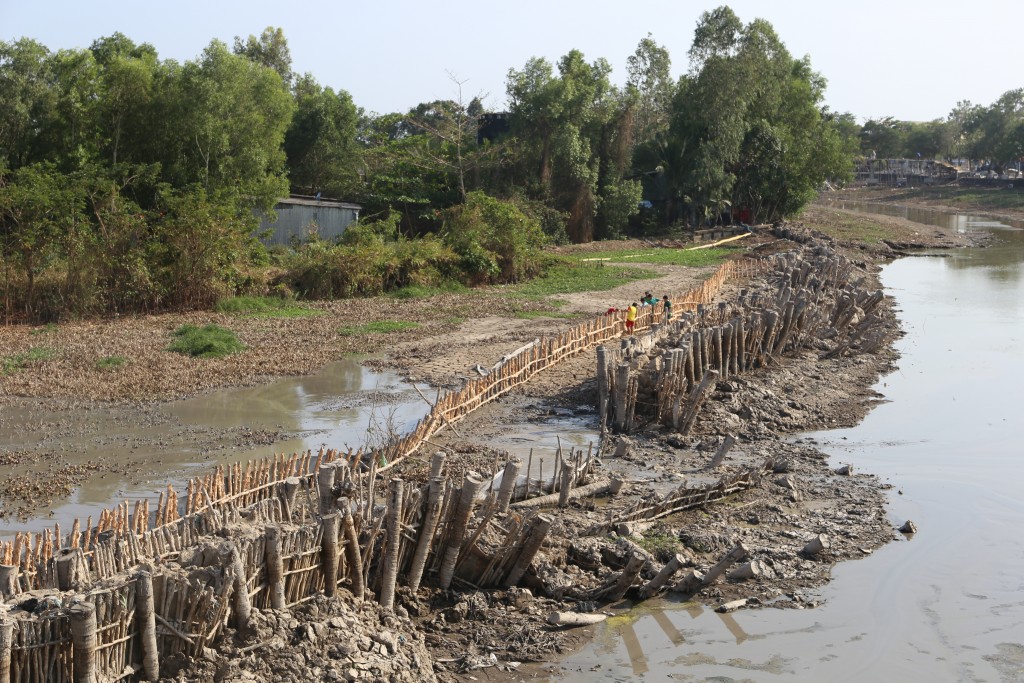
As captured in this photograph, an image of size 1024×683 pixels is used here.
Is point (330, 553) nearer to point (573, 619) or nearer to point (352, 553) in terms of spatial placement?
point (352, 553)

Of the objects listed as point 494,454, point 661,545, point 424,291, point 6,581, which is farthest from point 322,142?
point 6,581

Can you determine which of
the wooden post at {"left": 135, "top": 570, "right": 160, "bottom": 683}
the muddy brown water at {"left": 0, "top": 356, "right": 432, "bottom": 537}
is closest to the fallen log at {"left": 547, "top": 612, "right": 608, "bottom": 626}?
the wooden post at {"left": 135, "top": 570, "right": 160, "bottom": 683}

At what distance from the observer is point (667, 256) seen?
35.3 metres

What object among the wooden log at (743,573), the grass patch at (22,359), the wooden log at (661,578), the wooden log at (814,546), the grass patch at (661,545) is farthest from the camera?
the grass patch at (22,359)

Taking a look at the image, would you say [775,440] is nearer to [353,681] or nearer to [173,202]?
[353,681]

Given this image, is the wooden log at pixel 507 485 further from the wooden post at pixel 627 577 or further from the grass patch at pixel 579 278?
the grass patch at pixel 579 278

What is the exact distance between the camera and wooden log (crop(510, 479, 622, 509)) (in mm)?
10047

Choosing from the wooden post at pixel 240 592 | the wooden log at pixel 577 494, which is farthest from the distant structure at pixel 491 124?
the wooden post at pixel 240 592

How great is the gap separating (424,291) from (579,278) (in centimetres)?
553

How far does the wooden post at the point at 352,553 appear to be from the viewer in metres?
7.38

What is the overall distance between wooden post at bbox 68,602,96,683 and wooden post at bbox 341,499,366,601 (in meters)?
1.98

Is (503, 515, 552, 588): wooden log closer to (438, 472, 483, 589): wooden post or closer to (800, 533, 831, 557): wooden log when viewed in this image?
(438, 472, 483, 589): wooden post

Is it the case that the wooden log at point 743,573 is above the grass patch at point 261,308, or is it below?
below

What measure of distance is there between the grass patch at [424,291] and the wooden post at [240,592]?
18736 millimetres
